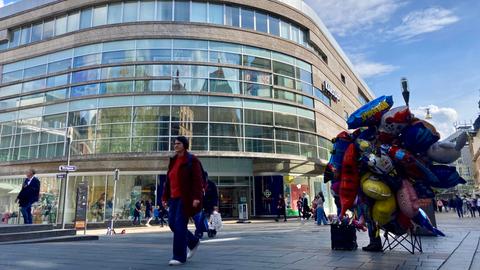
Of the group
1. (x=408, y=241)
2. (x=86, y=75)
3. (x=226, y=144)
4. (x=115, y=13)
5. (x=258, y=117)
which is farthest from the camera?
(x=115, y=13)

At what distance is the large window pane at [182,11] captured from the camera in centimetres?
2762

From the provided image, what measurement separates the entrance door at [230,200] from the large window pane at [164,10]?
1395 cm

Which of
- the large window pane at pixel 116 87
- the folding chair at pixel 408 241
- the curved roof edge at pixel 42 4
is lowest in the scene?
the folding chair at pixel 408 241

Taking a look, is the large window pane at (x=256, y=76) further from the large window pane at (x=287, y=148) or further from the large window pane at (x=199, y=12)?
the large window pane at (x=199, y=12)

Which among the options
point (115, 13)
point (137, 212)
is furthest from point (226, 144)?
point (115, 13)

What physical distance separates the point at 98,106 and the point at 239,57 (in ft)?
37.2

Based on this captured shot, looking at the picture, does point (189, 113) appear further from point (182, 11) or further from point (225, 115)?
point (182, 11)

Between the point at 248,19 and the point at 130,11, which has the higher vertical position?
the point at 248,19

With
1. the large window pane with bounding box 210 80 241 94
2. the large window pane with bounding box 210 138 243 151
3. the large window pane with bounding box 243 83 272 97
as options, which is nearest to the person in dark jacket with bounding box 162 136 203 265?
the large window pane with bounding box 210 138 243 151

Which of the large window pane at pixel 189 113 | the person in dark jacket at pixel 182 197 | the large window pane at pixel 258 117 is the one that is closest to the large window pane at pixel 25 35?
the large window pane at pixel 189 113

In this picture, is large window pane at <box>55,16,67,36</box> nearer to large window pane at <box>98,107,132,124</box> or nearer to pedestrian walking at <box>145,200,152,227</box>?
large window pane at <box>98,107,132,124</box>

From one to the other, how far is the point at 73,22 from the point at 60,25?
1488 mm

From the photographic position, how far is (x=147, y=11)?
2752 cm

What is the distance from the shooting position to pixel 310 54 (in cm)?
3256
